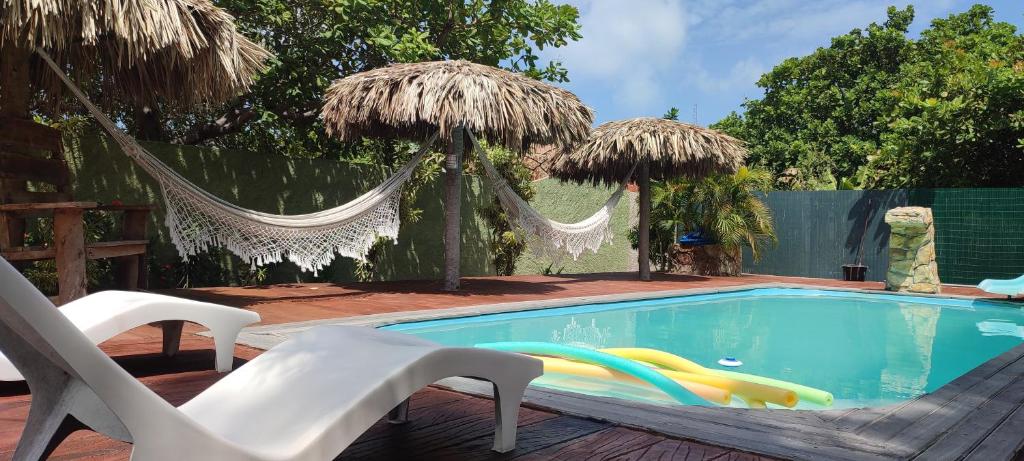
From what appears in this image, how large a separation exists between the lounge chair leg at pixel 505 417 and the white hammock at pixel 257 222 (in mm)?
3688

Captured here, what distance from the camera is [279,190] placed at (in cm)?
731

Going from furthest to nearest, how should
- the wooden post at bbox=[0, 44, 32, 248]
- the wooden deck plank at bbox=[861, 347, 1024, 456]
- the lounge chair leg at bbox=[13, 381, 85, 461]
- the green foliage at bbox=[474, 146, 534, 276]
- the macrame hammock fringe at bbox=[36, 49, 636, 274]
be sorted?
the green foliage at bbox=[474, 146, 534, 276] < the macrame hammock fringe at bbox=[36, 49, 636, 274] < the wooden post at bbox=[0, 44, 32, 248] < the wooden deck plank at bbox=[861, 347, 1024, 456] < the lounge chair leg at bbox=[13, 381, 85, 461]

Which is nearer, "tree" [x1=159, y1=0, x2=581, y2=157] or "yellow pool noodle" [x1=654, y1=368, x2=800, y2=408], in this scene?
"yellow pool noodle" [x1=654, y1=368, x2=800, y2=408]

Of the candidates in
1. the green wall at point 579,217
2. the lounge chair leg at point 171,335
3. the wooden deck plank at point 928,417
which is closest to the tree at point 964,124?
the green wall at point 579,217

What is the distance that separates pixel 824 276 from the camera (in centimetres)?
1008

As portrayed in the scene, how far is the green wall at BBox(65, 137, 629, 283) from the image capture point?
609 cm

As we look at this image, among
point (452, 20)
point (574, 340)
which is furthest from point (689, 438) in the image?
point (452, 20)

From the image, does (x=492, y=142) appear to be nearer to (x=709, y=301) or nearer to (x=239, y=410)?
(x=709, y=301)

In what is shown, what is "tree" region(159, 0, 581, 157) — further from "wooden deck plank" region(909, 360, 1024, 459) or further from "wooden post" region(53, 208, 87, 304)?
"wooden deck plank" region(909, 360, 1024, 459)

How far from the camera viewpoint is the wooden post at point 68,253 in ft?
12.3

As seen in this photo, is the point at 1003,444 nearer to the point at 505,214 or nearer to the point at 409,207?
the point at 409,207

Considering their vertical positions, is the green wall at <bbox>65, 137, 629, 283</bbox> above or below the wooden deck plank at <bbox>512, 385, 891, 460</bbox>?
above

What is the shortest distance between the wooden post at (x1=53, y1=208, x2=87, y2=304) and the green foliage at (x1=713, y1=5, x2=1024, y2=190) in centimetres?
951

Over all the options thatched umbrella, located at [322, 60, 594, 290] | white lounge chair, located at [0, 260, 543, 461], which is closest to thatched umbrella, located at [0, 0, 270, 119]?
thatched umbrella, located at [322, 60, 594, 290]
